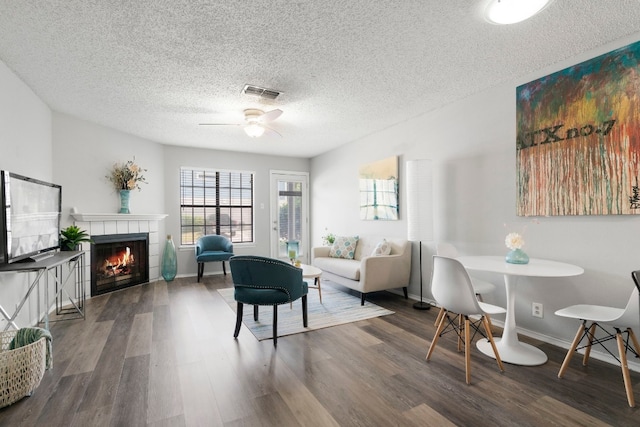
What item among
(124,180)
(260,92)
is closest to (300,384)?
(260,92)

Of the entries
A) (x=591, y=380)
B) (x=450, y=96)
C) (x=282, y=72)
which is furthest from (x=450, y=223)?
(x=282, y=72)

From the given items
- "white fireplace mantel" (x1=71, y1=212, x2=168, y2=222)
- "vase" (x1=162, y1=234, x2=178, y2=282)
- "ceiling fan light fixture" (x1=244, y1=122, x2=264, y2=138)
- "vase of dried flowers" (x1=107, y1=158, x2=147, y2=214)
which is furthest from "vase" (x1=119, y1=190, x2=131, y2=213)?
"ceiling fan light fixture" (x1=244, y1=122, x2=264, y2=138)

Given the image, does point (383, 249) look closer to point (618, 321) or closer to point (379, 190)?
point (379, 190)

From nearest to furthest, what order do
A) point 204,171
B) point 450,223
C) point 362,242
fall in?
point 450,223, point 362,242, point 204,171

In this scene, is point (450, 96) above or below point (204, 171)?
above

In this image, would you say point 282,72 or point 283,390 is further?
point 282,72

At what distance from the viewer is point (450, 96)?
11.6ft

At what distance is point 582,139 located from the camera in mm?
2596

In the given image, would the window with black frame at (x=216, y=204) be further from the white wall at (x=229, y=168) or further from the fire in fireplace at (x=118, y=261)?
the fire in fireplace at (x=118, y=261)

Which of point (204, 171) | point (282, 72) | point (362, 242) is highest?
point (282, 72)

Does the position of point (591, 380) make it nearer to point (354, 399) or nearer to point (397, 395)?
point (397, 395)

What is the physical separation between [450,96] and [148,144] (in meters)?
4.91

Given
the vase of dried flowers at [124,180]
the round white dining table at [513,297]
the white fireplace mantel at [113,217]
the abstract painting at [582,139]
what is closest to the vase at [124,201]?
the vase of dried flowers at [124,180]

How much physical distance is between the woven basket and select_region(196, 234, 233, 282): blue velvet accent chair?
3435mm
